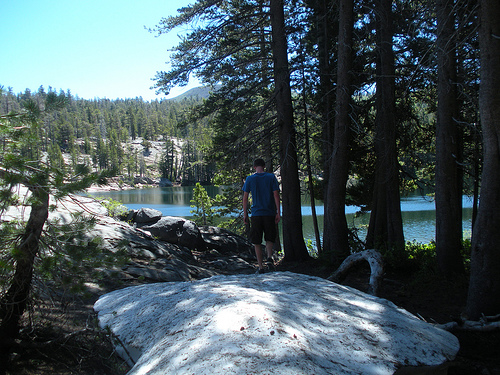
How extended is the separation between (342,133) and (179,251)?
5.15 m

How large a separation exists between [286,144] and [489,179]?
521cm

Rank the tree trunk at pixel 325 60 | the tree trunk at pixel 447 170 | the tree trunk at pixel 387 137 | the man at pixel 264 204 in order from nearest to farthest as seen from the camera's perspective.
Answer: the tree trunk at pixel 447 170 < the man at pixel 264 204 < the tree trunk at pixel 387 137 < the tree trunk at pixel 325 60

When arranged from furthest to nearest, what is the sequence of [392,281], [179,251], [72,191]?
[179,251] → [392,281] → [72,191]

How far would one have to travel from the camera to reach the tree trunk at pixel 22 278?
3.05m

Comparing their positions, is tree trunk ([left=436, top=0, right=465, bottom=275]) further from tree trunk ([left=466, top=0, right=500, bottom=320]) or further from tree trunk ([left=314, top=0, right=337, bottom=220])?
tree trunk ([left=314, top=0, right=337, bottom=220])

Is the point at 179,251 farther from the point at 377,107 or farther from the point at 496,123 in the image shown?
Answer: the point at 496,123

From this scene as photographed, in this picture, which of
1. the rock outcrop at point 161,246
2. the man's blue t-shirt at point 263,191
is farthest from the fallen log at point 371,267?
the rock outcrop at point 161,246

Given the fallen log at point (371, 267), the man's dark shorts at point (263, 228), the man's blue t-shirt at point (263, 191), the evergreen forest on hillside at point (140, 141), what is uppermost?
the evergreen forest on hillside at point (140, 141)

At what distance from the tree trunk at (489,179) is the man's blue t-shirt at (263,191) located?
309 cm

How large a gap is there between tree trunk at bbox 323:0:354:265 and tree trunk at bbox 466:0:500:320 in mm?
3488

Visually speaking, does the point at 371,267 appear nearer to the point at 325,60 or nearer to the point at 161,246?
the point at 161,246

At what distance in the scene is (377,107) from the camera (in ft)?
28.5

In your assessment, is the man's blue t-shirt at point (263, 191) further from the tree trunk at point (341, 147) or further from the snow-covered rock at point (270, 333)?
the snow-covered rock at point (270, 333)

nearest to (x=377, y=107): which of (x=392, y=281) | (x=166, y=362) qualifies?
(x=392, y=281)
